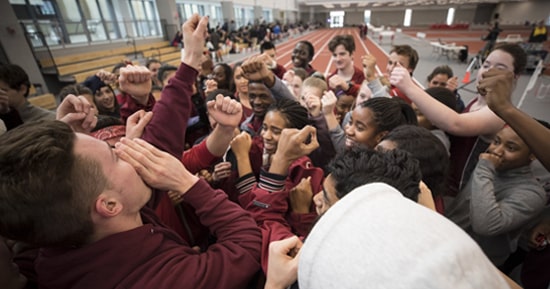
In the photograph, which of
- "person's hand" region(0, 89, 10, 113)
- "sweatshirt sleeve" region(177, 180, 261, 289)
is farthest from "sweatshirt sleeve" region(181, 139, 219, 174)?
"person's hand" region(0, 89, 10, 113)

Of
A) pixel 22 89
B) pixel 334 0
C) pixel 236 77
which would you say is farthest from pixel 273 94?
pixel 334 0

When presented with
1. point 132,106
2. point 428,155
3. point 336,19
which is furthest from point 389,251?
point 336,19

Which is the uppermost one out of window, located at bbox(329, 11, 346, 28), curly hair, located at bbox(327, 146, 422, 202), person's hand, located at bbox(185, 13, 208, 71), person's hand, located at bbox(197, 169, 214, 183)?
window, located at bbox(329, 11, 346, 28)

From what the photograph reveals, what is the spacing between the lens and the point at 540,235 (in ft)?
4.53

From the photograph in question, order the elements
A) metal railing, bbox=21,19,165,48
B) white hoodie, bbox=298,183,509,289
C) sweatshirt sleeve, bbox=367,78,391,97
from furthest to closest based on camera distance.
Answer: metal railing, bbox=21,19,165,48 → sweatshirt sleeve, bbox=367,78,391,97 → white hoodie, bbox=298,183,509,289

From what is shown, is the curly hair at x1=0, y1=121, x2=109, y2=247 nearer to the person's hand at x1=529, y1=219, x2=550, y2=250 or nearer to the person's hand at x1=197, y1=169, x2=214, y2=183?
the person's hand at x1=197, y1=169, x2=214, y2=183

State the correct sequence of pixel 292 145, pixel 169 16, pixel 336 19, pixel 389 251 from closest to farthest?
pixel 389 251 < pixel 292 145 < pixel 169 16 < pixel 336 19

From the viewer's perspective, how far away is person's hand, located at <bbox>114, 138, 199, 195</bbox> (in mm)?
841

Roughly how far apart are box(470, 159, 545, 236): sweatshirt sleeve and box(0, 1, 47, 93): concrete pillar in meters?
9.29

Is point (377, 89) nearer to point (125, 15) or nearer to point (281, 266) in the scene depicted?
point (281, 266)

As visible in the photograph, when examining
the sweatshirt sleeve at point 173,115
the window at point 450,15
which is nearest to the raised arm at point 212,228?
the sweatshirt sleeve at point 173,115

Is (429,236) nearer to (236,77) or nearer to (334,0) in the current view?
(236,77)

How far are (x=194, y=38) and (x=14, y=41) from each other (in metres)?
8.24

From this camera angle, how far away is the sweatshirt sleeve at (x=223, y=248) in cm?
76
